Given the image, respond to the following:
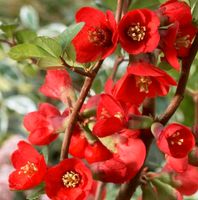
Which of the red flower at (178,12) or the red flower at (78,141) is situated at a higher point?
the red flower at (178,12)

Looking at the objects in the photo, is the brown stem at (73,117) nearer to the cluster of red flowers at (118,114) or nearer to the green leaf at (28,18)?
the cluster of red flowers at (118,114)

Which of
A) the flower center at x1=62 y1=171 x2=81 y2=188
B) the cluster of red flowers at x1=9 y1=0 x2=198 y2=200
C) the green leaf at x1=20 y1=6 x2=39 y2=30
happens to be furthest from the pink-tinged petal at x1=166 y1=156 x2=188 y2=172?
the green leaf at x1=20 y1=6 x2=39 y2=30

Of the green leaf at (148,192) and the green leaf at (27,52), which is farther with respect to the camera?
the green leaf at (148,192)

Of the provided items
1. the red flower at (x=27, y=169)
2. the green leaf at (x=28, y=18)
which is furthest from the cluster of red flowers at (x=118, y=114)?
the green leaf at (x=28, y=18)

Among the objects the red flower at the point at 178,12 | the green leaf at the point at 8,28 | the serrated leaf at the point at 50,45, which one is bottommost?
the green leaf at the point at 8,28

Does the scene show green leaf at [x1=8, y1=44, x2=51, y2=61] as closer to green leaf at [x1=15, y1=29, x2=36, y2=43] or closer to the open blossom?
the open blossom

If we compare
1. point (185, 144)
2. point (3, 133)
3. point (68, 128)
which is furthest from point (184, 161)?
point (3, 133)

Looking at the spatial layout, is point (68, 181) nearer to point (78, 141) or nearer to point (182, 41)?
point (78, 141)

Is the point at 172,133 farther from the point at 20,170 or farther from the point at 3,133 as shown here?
the point at 3,133
